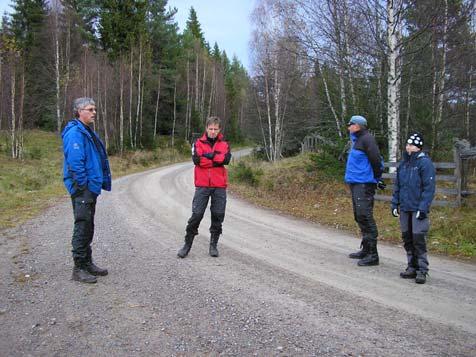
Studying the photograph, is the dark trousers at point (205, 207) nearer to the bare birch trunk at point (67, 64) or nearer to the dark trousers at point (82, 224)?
the dark trousers at point (82, 224)

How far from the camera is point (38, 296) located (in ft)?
14.1

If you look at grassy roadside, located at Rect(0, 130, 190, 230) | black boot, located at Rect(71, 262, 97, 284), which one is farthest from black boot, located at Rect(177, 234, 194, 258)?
grassy roadside, located at Rect(0, 130, 190, 230)

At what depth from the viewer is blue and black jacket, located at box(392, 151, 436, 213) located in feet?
16.7

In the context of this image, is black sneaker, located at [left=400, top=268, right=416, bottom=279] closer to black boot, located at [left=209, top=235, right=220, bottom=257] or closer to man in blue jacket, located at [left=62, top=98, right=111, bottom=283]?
black boot, located at [left=209, top=235, right=220, bottom=257]

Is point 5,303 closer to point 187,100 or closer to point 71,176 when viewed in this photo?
point 71,176

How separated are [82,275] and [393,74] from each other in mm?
9730

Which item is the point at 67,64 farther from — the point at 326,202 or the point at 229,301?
the point at 229,301

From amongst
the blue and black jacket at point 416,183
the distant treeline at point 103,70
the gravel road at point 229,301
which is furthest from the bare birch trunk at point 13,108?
the blue and black jacket at point 416,183

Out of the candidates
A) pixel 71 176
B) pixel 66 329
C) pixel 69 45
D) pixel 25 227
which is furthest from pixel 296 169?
pixel 69 45

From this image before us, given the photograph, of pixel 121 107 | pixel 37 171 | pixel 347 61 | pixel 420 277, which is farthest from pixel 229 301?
pixel 121 107

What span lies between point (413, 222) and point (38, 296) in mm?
4522

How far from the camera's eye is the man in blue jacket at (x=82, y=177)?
471 cm

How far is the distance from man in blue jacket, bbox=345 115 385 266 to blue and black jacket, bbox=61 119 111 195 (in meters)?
3.52

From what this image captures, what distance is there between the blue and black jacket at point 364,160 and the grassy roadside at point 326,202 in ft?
7.23
